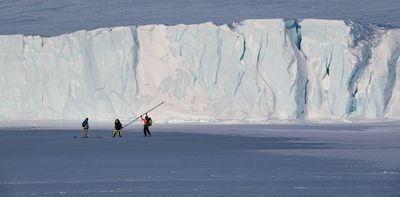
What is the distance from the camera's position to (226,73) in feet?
110

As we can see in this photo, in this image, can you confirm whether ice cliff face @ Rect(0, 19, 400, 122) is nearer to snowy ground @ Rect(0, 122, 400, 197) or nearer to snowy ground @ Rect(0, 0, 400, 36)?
snowy ground @ Rect(0, 0, 400, 36)

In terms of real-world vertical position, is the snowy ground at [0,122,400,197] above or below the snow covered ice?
below

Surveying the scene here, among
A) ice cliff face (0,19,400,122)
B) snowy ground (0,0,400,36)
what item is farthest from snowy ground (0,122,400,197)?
ice cliff face (0,19,400,122)

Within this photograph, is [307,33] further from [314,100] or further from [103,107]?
[103,107]

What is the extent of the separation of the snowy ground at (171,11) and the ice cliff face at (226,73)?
156cm

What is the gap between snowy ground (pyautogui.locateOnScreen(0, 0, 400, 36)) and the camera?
24.9m

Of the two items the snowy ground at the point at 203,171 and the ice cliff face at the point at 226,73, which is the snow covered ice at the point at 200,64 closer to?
the ice cliff face at the point at 226,73

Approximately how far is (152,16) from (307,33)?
24.2 ft

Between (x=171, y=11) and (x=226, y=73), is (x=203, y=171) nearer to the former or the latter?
(x=171, y=11)

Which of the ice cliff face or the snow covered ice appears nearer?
the snow covered ice

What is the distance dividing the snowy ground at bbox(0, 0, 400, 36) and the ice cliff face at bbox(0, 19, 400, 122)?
1.56m

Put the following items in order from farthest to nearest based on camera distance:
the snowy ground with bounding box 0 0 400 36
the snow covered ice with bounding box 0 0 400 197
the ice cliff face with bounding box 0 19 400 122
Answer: the ice cliff face with bounding box 0 19 400 122, the snow covered ice with bounding box 0 0 400 197, the snowy ground with bounding box 0 0 400 36

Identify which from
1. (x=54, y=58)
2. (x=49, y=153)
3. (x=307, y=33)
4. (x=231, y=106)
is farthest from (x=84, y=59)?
(x=49, y=153)

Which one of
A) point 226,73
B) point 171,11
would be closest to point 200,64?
point 226,73
